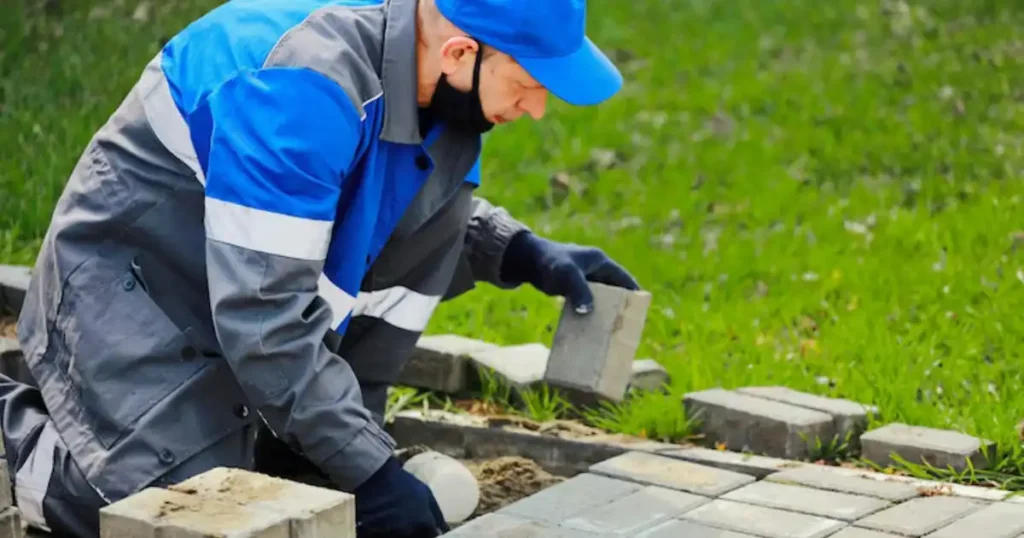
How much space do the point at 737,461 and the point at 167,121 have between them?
1.66 m

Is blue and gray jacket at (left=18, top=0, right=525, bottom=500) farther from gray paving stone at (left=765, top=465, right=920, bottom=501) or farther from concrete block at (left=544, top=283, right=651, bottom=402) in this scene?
gray paving stone at (left=765, top=465, right=920, bottom=501)

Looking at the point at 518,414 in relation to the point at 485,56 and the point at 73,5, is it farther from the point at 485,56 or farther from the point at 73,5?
the point at 73,5

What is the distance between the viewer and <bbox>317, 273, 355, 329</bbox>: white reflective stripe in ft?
11.8

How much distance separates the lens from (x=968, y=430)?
4086 millimetres

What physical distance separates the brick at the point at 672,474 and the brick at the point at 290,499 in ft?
3.85

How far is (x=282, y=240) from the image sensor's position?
3193 millimetres

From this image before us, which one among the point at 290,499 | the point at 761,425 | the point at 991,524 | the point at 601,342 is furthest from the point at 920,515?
the point at 290,499

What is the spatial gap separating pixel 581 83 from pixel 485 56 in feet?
0.75

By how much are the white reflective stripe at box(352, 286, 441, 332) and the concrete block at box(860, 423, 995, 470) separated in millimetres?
1207

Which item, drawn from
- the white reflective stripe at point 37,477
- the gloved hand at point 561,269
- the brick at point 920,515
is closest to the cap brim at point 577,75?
the gloved hand at point 561,269

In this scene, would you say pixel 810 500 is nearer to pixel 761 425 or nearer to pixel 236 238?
pixel 761 425

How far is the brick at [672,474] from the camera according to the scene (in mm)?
3770

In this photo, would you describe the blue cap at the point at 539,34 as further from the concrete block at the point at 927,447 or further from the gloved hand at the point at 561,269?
the concrete block at the point at 927,447

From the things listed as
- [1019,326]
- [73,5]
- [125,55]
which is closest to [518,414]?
[1019,326]
